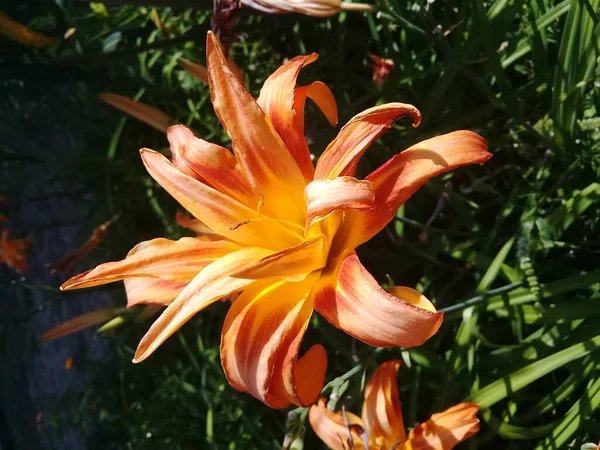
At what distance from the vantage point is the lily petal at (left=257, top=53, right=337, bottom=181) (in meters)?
0.59

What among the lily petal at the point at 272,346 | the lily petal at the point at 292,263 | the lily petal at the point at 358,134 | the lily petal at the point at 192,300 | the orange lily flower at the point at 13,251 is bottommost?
the orange lily flower at the point at 13,251

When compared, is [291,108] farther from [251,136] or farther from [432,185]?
[432,185]

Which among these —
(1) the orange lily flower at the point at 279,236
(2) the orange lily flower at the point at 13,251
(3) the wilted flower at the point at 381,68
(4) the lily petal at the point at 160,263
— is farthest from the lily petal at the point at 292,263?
(2) the orange lily flower at the point at 13,251

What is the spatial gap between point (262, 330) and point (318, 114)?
0.56 meters

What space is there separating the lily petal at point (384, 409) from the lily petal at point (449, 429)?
0.11ft

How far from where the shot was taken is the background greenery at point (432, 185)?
761mm

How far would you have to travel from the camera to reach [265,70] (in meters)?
1.24

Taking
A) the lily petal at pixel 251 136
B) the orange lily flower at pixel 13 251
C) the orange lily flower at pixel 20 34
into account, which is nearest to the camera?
the lily petal at pixel 251 136

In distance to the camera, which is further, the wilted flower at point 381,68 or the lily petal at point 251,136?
the wilted flower at point 381,68

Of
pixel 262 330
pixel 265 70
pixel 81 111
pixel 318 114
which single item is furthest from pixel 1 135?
pixel 262 330

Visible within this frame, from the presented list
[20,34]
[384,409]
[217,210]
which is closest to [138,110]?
[20,34]

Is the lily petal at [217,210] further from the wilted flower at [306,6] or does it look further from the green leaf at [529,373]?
the green leaf at [529,373]

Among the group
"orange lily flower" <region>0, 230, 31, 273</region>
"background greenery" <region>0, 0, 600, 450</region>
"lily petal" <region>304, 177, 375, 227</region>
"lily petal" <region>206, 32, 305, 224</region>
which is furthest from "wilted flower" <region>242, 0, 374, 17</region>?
"orange lily flower" <region>0, 230, 31, 273</region>

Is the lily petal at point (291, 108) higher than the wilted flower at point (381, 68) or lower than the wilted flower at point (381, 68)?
higher
